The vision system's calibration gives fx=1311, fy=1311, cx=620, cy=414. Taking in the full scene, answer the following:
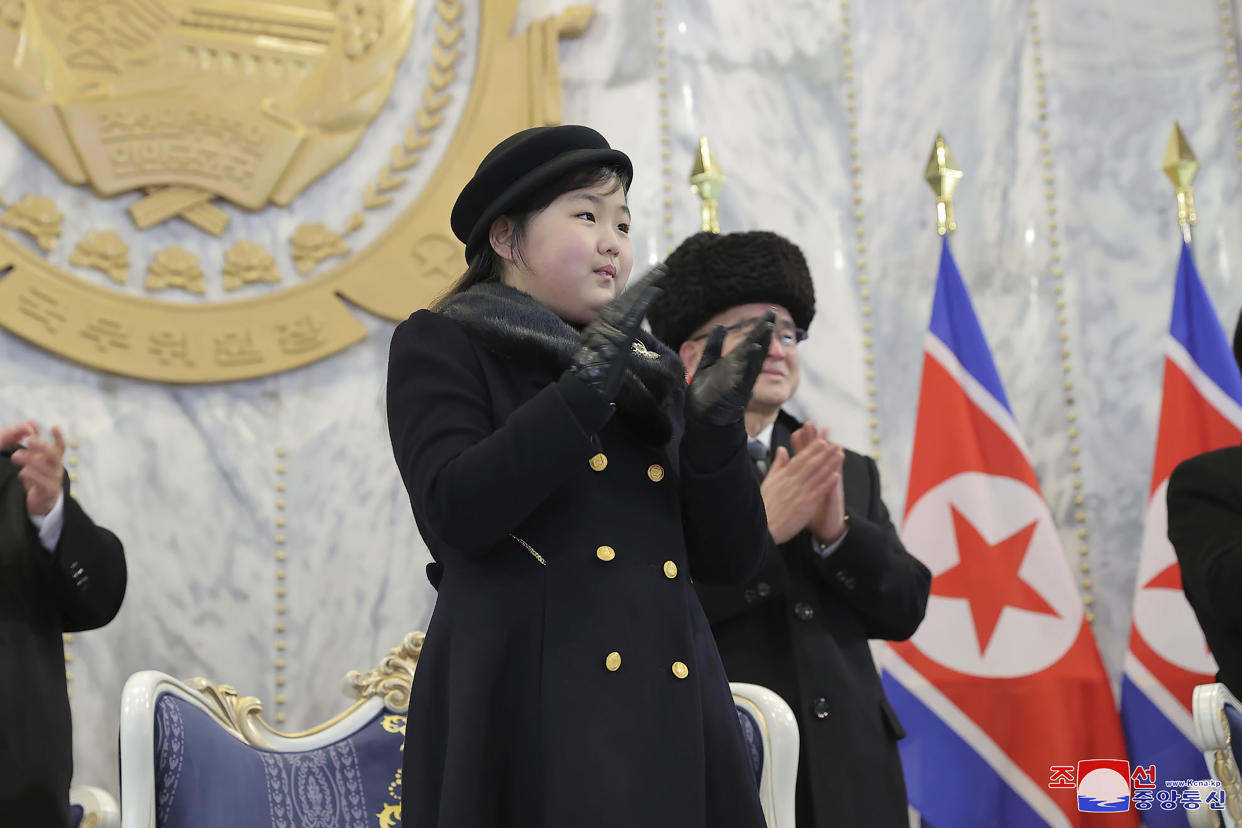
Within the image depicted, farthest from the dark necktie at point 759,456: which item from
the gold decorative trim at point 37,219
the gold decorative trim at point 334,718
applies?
the gold decorative trim at point 37,219

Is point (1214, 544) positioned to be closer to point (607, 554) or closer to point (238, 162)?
point (607, 554)

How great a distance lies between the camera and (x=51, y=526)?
8.91 feet

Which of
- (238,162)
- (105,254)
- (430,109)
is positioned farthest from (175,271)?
(430,109)

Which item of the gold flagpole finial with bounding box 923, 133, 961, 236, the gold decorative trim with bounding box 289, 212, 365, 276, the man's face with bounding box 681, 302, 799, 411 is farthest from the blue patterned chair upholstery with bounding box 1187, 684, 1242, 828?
the gold decorative trim with bounding box 289, 212, 365, 276

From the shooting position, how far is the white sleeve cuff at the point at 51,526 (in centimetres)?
271

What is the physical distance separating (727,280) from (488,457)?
4.39 ft

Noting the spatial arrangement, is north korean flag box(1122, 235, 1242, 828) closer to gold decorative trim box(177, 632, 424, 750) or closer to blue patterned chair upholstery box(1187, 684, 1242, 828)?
blue patterned chair upholstery box(1187, 684, 1242, 828)

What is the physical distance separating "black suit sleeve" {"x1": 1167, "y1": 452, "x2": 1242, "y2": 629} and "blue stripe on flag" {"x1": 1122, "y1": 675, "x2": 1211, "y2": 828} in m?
0.94

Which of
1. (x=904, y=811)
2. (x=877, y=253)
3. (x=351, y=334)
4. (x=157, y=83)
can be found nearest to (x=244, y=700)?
(x=904, y=811)

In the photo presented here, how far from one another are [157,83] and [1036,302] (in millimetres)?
2615

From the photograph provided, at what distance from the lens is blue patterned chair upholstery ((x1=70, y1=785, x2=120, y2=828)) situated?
8.16ft

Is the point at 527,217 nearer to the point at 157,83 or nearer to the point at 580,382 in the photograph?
the point at 580,382

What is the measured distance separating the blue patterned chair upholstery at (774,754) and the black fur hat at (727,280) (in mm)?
876

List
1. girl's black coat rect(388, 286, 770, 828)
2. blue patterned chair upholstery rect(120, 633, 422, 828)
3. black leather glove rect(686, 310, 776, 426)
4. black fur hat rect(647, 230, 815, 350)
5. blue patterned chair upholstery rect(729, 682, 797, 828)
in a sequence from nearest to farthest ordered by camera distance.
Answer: girl's black coat rect(388, 286, 770, 828), black leather glove rect(686, 310, 776, 426), blue patterned chair upholstery rect(120, 633, 422, 828), blue patterned chair upholstery rect(729, 682, 797, 828), black fur hat rect(647, 230, 815, 350)
